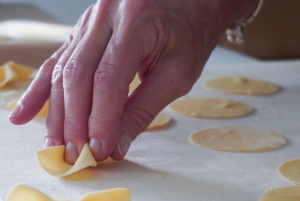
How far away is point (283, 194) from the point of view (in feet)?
2.06

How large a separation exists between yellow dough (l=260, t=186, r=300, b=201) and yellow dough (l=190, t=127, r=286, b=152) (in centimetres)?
15

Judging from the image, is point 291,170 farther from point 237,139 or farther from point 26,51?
point 26,51

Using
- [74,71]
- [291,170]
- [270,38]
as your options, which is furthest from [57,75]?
[270,38]

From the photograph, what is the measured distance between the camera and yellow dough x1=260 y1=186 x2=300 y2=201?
23.7 inches

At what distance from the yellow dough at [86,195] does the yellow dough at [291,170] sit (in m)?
0.24

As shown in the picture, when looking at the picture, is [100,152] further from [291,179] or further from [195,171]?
[291,179]

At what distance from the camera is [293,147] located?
0.81m

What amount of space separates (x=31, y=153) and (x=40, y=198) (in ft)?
0.67

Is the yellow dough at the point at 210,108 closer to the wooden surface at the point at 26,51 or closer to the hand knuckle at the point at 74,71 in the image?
the hand knuckle at the point at 74,71

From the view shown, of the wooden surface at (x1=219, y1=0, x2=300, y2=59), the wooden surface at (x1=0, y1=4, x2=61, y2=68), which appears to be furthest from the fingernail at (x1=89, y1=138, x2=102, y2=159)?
the wooden surface at (x1=219, y1=0, x2=300, y2=59)

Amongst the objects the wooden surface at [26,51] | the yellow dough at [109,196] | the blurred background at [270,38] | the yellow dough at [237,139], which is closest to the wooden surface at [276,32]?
the blurred background at [270,38]

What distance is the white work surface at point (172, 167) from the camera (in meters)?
0.64

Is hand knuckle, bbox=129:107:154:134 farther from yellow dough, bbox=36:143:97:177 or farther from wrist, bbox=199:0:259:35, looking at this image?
wrist, bbox=199:0:259:35

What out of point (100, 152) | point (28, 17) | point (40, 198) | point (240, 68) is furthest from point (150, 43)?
point (28, 17)
